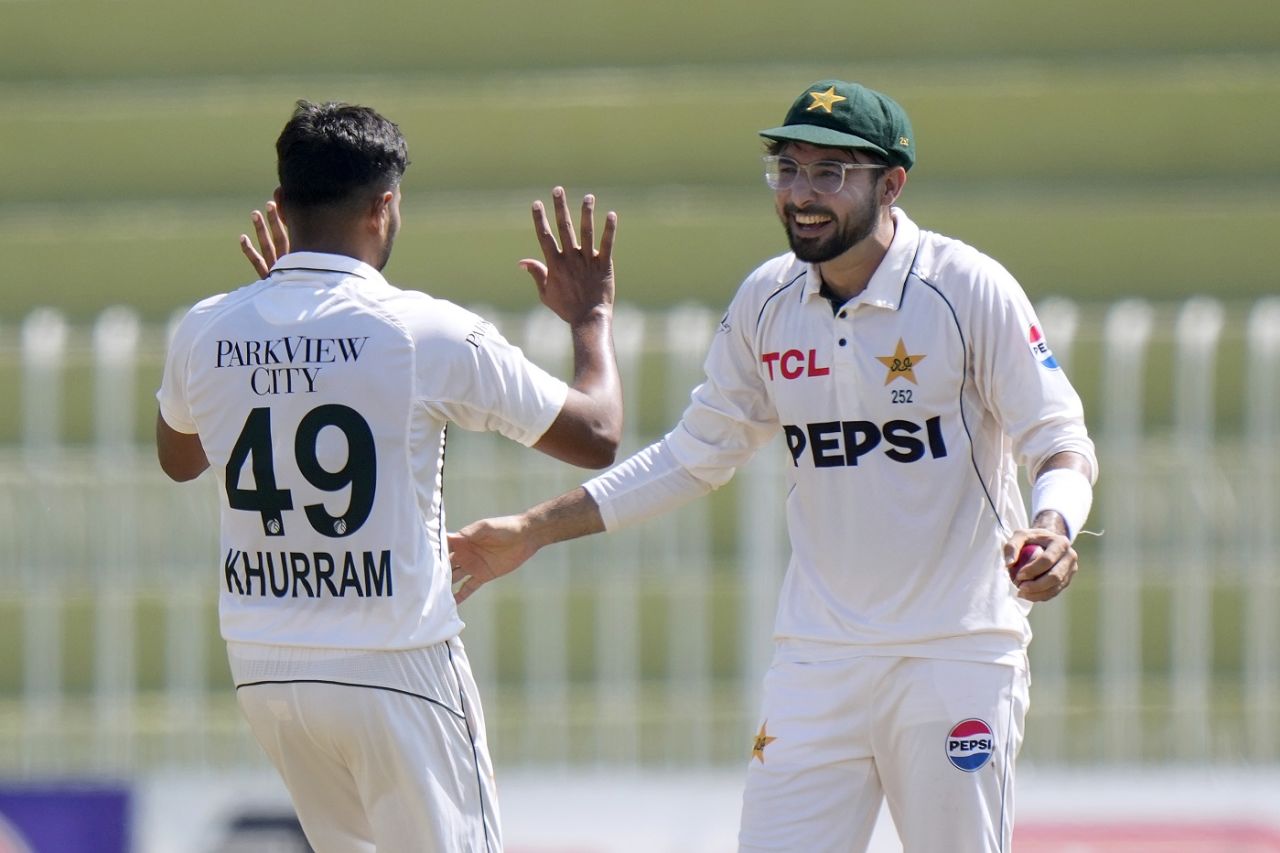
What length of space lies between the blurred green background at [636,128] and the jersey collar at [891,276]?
283 inches

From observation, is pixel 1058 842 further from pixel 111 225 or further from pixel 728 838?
pixel 111 225

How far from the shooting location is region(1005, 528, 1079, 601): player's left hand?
3457 millimetres

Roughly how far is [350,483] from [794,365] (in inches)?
38.6

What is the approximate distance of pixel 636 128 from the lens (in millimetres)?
11945

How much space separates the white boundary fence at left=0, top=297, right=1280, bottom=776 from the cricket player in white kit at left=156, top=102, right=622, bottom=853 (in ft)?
15.2

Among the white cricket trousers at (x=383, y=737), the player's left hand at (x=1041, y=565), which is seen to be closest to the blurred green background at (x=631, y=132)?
the white cricket trousers at (x=383, y=737)

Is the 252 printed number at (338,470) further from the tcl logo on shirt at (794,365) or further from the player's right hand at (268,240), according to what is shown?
the tcl logo on shirt at (794,365)

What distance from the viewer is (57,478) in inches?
365

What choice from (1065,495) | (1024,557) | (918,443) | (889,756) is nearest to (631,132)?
(918,443)

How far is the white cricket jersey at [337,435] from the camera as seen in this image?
139 inches

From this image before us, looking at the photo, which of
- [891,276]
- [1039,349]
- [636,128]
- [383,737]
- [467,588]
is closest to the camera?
[383,737]

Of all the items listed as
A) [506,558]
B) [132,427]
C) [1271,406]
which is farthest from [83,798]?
[1271,406]

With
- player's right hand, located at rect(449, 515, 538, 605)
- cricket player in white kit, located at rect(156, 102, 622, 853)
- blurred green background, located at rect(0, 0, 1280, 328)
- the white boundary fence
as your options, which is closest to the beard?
cricket player in white kit, located at rect(156, 102, 622, 853)

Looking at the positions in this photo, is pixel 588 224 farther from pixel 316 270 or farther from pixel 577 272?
pixel 316 270
